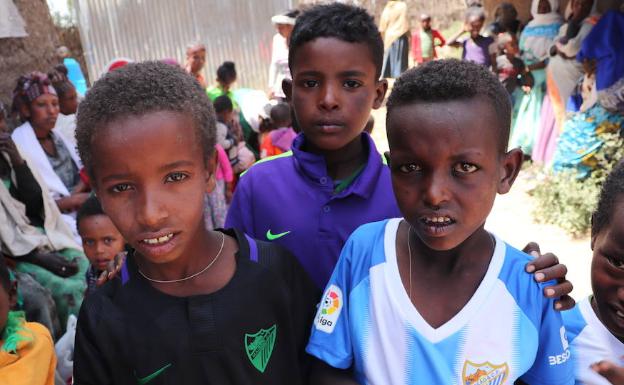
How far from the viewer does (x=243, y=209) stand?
1778 millimetres

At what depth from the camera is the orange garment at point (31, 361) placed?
1.86 m

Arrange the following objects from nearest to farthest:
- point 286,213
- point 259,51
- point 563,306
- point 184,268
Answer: point 563,306 < point 184,268 < point 286,213 < point 259,51

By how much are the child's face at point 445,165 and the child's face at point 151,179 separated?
505 mm

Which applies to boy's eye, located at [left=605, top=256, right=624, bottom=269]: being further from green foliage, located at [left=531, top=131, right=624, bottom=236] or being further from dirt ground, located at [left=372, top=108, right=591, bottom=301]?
green foliage, located at [left=531, top=131, right=624, bottom=236]

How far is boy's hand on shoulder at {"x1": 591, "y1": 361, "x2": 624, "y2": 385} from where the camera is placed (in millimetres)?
1273

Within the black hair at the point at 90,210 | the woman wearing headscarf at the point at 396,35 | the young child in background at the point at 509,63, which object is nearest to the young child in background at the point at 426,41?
the woman wearing headscarf at the point at 396,35

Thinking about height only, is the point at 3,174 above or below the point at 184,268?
below

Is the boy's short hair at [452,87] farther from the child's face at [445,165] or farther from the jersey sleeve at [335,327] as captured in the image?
the jersey sleeve at [335,327]

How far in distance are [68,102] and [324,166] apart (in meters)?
3.62

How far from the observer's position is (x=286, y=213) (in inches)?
67.0

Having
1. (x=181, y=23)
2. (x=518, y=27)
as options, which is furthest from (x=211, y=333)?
(x=518, y=27)

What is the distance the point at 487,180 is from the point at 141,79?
2.85 ft

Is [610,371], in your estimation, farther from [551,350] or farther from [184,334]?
[184,334]

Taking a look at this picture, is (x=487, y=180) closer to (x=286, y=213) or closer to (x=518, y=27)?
(x=286, y=213)
